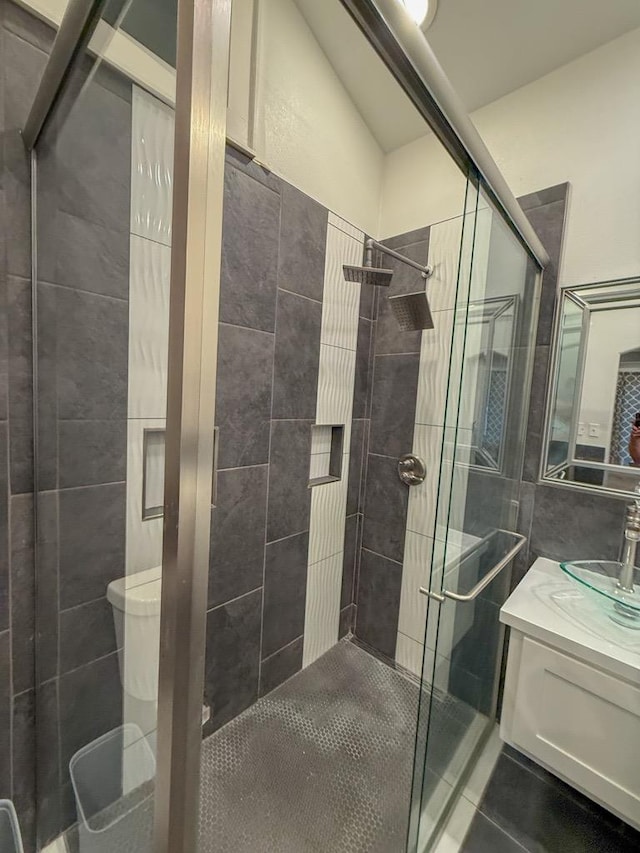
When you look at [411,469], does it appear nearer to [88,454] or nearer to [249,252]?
[249,252]

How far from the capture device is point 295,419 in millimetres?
1487

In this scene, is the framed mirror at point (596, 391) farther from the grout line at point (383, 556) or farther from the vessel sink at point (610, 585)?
the grout line at point (383, 556)

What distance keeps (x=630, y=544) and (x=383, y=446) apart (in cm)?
96

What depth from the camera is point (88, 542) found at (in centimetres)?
87

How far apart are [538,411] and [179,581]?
1389mm

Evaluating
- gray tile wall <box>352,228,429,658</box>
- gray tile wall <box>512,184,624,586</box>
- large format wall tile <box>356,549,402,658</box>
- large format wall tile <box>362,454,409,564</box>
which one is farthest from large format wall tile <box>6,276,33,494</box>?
gray tile wall <box>512,184,624,586</box>

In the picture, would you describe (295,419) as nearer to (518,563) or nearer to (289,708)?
(518,563)

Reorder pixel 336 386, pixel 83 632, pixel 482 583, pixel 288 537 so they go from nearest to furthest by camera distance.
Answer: pixel 83 632 < pixel 482 583 < pixel 288 537 < pixel 336 386

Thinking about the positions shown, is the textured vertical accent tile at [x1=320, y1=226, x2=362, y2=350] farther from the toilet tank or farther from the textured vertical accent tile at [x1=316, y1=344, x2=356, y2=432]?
the toilet tank

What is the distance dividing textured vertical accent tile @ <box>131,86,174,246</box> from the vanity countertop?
120 centimetres

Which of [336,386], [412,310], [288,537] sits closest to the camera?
[412,310]

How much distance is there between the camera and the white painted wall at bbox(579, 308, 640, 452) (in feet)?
3.94

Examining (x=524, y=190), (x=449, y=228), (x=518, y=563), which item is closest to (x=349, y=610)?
(x=518, y=563)

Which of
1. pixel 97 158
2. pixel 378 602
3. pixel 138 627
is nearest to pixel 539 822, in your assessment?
pixel 378 602
